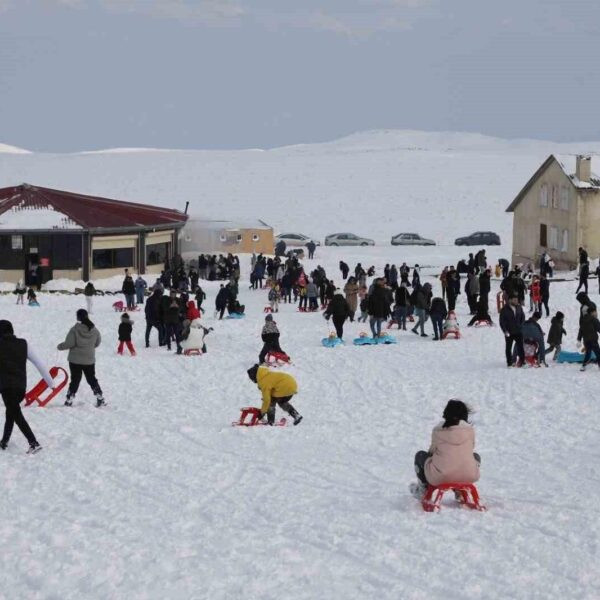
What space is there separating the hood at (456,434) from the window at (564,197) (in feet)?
121

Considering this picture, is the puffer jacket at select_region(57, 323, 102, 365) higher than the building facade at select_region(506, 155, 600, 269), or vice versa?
the building facade at select_region(506, 155, 600, 269)

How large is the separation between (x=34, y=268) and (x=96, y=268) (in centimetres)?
251

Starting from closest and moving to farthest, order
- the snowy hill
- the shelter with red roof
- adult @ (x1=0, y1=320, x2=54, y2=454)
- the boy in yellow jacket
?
adult @ (x1=0, y1=320, x2=54, y2=454) → the boy in yellow jacket → the shelter with red roof → the snowy hill

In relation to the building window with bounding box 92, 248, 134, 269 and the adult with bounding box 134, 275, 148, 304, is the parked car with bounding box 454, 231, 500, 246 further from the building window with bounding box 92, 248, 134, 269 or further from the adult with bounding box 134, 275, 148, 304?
the adult with bounding box 134, 275, 148, 304

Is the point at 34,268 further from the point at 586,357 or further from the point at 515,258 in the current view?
the point at 586,357

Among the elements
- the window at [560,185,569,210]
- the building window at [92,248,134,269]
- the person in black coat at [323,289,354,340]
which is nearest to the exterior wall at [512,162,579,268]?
the window at [560,185,569,210]

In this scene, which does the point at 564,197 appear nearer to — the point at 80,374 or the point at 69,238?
the point at 69,238

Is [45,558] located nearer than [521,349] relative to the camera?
Yes

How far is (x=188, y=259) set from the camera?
178 feet

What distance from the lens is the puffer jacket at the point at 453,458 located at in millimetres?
9766

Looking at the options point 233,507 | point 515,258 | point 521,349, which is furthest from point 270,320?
point 515,258

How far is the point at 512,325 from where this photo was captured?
19.8 metres

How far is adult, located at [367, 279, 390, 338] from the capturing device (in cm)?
2435

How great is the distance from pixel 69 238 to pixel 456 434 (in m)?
36.9
